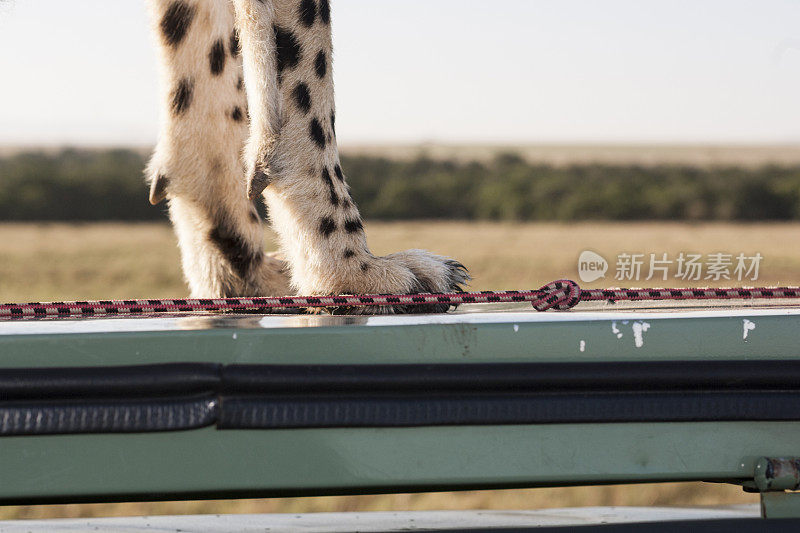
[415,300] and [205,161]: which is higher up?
[205,161]

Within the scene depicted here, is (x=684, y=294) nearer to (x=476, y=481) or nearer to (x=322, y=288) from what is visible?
(x=476, y=481)

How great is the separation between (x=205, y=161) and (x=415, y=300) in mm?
780

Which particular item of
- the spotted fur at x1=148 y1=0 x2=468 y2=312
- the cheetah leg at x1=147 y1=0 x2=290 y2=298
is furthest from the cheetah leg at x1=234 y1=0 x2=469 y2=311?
the cheetah leg at x1=147 y1=0 x2=290 y2=298

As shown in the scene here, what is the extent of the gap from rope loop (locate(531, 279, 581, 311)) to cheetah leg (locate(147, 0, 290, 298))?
734 millimetres

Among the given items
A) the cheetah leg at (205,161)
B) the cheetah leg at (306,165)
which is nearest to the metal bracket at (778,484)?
the cheetah leg at (306,165)

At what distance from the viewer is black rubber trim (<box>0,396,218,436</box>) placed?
0.88m

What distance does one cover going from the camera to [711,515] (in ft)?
3.77

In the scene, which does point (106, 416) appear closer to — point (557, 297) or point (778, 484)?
point (557, 297)

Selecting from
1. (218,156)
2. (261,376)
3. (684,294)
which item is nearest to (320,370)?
(261,376)

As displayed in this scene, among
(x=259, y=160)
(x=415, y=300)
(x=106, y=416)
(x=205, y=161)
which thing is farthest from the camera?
(x=205, y=161)

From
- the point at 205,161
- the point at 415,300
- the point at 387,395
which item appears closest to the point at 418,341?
the point at 387,395

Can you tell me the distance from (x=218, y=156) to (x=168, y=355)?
902 millimetres

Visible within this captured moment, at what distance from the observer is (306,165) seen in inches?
58.4

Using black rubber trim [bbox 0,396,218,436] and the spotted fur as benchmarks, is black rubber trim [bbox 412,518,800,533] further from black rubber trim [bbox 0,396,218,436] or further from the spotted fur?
the spotted fur
